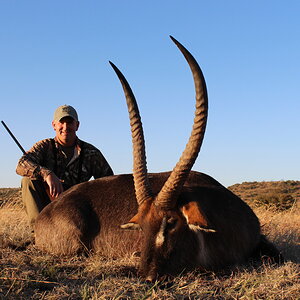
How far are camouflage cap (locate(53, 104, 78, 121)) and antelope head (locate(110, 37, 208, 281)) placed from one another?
3.31 m

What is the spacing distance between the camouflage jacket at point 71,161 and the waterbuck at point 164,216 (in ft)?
4.16

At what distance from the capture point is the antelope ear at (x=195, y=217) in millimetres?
4035

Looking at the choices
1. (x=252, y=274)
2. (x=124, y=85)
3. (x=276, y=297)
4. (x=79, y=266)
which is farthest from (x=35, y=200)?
(x=276, y=297)

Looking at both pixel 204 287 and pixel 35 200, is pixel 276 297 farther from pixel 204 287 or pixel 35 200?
pixel 35 200

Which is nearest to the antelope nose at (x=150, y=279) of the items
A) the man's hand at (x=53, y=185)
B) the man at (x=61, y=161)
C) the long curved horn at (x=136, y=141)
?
the long curved horn at (x=136, y=141)

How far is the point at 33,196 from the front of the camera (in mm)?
6848

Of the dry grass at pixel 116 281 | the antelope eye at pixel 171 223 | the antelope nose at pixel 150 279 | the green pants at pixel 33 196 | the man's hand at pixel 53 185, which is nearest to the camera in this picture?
the dry grass at pixel 116 281

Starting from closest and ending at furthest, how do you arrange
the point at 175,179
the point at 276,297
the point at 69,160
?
the point at 276,297, the point at 175,179, the point at 69,160

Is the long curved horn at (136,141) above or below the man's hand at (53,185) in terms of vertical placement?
above

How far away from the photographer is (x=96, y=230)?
220 inches

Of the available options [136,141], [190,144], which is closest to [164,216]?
[190,144]

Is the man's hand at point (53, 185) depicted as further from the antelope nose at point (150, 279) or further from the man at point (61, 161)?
the antelope nose at point (150, 279)

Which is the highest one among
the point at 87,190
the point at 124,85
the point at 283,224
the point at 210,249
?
the point at 124,85

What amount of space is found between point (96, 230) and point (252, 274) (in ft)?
6.77
